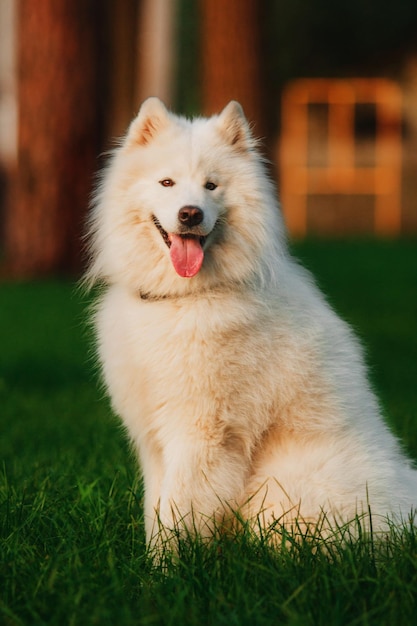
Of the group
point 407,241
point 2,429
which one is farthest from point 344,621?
point 407,241

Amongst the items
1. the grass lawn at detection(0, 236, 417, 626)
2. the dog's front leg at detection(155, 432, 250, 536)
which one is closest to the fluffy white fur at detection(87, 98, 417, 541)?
the dog's front leg at detection(155, 432, 250, 536)

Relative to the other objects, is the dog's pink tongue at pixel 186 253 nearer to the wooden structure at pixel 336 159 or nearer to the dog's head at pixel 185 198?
the dog's head at pixel 185 198

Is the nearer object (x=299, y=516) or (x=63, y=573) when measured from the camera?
(x=63, y=573)

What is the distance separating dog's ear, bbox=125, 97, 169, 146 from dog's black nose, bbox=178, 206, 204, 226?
1.64 ft

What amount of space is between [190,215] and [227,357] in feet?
1.94

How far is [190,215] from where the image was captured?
4.38m

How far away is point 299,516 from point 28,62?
1131cm

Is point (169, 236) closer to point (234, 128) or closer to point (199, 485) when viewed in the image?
point (234, 128)

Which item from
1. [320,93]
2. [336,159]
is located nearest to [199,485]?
[336,159]

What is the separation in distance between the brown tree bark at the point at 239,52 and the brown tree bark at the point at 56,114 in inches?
124

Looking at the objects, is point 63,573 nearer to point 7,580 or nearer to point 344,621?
point 7,580

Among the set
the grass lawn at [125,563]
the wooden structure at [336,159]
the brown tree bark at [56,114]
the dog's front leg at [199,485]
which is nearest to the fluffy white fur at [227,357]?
the dog's front leg at [199,485]

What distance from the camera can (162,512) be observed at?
4352 millimetres

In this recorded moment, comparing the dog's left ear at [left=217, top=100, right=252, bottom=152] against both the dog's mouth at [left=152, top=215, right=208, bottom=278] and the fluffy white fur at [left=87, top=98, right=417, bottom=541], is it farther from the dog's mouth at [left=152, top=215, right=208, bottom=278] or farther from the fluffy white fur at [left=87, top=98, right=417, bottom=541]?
the dog's mouth at [left=152, top=215, right=208, bottom=278]
